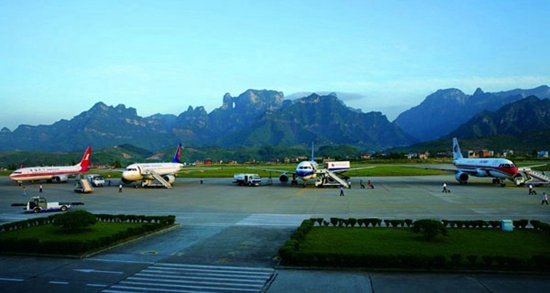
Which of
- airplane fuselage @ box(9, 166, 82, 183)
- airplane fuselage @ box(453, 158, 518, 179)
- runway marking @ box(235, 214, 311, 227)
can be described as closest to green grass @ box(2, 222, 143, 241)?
runway marking @ box(235, 214, 311, 227)

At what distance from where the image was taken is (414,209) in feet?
135

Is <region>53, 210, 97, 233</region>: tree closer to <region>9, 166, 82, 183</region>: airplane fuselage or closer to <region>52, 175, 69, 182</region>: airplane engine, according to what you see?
<region>9, 166, 82, 183</region>: airplane fuselage

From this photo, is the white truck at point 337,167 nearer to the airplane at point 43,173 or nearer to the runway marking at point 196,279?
the runway marking at point 196,279

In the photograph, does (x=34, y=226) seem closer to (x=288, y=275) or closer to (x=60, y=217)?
(x=60, y=217)

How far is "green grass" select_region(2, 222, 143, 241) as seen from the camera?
28.1 metres

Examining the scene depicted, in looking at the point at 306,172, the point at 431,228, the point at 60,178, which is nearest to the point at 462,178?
the point at 306,172

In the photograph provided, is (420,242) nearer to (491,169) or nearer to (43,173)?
(491,169)

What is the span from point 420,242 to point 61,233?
24.5 metres

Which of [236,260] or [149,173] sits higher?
[149,173]

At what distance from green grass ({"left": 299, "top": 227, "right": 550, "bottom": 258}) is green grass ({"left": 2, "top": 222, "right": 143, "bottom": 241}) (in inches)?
571

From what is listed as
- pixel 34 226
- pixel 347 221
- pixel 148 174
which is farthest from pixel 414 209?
pixel 148 174

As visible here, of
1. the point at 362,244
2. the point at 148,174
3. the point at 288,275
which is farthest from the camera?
the point at 148,174

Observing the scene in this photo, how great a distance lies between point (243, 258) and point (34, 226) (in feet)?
65.2

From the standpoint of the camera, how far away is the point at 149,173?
73.2 meters
